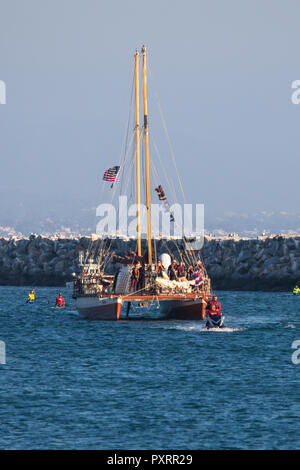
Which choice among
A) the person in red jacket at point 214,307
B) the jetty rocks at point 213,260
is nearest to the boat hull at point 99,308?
the person in red jacket at point 214,307

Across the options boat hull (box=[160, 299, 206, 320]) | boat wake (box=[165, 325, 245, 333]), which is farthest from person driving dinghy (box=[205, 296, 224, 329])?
boat hull (box=[160, 299, 206, 320])

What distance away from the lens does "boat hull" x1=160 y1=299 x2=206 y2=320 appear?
6650 cm

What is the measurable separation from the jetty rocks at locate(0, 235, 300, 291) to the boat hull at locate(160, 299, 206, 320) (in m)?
46.3

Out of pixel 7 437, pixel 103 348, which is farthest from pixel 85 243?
pixel 7 437

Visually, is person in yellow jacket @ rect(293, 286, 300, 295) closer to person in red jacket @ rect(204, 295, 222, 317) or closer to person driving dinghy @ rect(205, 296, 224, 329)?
person driving dinghy @ rect(205, 296, 224, 329)

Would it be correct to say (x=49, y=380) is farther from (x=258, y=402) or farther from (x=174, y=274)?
(x=174, y=274)

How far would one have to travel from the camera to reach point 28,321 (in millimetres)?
72812

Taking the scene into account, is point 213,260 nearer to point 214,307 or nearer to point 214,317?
point 214,317

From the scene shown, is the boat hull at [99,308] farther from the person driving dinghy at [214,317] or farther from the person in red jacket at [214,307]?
the person in red jacket at [214,307]

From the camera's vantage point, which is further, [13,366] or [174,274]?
[174,274]

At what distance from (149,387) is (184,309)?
27739mm

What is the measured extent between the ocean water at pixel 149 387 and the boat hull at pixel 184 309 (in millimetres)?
1000

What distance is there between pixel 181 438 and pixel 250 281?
322 ft
